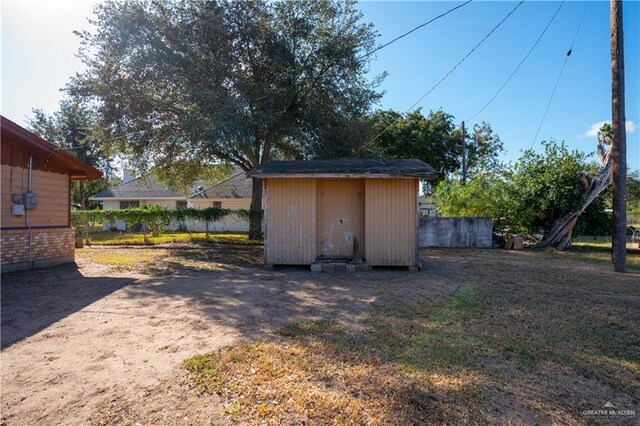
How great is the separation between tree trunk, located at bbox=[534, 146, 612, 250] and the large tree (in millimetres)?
9209

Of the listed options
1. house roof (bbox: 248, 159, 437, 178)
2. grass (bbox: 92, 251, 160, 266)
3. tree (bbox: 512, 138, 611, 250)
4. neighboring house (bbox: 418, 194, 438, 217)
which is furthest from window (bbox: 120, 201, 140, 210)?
tree (bbox: 512, 138, 611, 250)

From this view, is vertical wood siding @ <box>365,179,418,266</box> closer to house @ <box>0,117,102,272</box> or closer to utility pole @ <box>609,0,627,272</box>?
utility pole @ <box>609,0,627,272</box>

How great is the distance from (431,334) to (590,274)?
6.63 m

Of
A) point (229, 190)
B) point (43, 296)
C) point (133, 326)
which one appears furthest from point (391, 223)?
point (229, 190)

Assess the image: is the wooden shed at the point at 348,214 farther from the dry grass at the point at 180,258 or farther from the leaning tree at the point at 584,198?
the leaning tree at the point at 584,198

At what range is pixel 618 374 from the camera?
3146mm

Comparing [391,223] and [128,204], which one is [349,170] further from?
[128,204]

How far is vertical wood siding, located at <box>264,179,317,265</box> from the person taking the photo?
8.90 m

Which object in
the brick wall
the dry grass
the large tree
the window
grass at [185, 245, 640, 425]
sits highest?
the large tree

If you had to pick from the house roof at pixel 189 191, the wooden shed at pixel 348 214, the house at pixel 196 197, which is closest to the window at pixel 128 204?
the house at pixel 196 197

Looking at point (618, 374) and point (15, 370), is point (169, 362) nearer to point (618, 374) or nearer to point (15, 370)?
point (15, 370)

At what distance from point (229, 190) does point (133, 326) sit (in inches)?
820

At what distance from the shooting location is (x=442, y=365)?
3.26 metres

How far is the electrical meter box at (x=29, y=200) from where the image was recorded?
8312 millimetres
